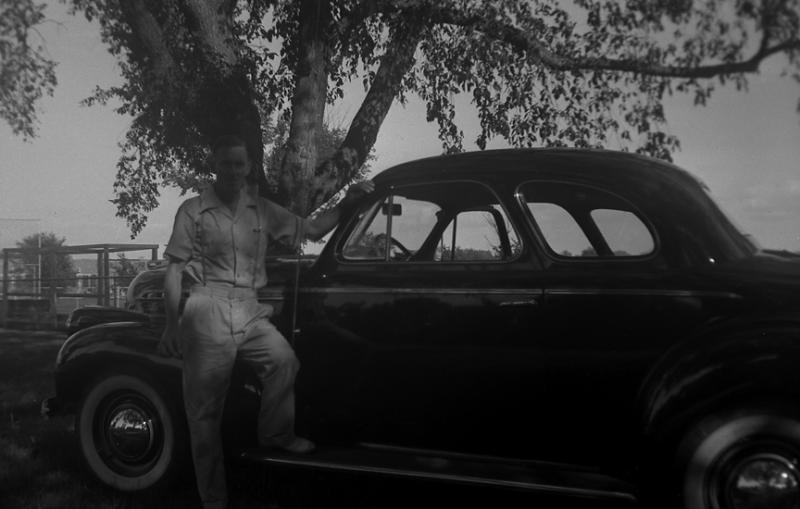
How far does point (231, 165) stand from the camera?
390 centimetres

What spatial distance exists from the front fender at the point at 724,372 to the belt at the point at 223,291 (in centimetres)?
208

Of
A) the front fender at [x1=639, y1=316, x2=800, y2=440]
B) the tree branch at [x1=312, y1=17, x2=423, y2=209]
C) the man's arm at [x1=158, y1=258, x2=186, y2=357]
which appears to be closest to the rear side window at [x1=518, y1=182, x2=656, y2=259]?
the front fender at [x1=639, y1=316, x2=800, y2=440]

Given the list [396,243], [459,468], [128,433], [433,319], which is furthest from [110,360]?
[459,468]

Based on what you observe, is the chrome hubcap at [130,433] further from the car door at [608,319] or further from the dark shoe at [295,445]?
the car door at [608,319]

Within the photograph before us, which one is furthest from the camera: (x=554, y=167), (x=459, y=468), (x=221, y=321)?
(x=221, y=321)

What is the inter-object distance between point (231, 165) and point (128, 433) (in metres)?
1.75

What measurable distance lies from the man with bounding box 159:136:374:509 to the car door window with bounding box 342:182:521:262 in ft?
0.63

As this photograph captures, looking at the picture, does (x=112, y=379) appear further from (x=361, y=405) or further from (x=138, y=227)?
(x=138, y=227)

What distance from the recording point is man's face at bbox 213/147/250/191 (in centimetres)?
389

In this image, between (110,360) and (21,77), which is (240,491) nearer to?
(110,360)

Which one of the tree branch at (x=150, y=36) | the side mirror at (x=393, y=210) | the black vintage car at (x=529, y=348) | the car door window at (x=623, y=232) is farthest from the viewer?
the tree branch at (x=150, y=36)

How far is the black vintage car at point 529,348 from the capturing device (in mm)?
3059

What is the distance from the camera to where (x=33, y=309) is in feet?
54.5

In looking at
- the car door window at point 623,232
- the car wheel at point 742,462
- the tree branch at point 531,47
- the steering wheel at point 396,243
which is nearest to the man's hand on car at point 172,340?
the steering wheel at point 396,243
